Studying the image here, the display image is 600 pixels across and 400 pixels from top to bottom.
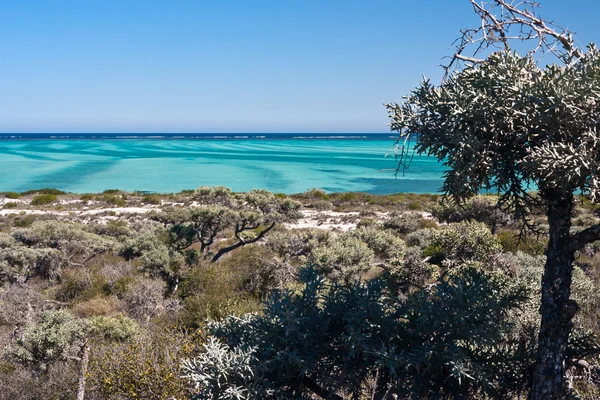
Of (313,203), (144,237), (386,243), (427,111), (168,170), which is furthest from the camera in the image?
(168,170)

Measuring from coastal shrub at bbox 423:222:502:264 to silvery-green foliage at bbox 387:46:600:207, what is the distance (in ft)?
29.4

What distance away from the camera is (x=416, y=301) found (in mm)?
3602

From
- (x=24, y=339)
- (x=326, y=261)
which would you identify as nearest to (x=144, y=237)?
(x=326, y=261)

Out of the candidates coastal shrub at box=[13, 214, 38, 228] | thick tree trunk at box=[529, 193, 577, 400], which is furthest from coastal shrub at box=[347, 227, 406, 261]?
coastal shrub at box=[13, 214, 38, 228]

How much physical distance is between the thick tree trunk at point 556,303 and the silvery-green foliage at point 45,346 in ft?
20.5

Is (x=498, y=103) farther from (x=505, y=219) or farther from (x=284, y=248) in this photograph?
(x=505, y=219)

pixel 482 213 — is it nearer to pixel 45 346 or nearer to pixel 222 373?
pixel 45 346

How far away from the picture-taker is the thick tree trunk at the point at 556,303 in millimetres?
3057

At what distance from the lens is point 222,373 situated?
3424 millimetres

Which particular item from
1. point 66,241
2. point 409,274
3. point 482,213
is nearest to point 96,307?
point 66,241

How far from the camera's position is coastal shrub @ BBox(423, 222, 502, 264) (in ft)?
38.9

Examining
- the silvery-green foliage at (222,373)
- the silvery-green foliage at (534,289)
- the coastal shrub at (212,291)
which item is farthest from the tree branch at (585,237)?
the coastal shrub at (212,291)

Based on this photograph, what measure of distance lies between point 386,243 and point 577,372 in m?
10.6

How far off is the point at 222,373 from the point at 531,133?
272cm
